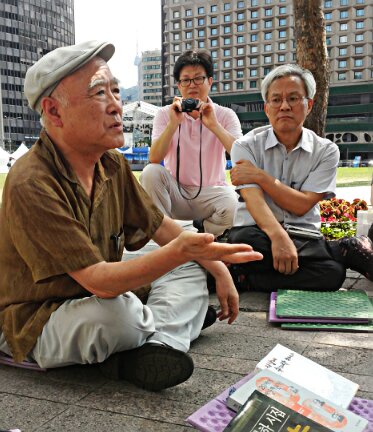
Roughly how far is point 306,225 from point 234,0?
312 feet

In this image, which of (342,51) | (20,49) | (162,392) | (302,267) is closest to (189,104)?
(302,267)

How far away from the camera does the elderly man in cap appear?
6.63 ft

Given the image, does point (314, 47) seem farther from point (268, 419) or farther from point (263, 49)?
point (263, 49)

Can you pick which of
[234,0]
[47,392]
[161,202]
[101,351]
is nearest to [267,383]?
[101,351]

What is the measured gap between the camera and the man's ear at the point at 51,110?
7.13 ft

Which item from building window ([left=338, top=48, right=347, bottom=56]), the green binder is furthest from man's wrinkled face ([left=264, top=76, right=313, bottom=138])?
building window ([left=338, top=48, right=347, bottom=56])

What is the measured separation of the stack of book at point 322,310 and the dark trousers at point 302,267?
0.32 feet

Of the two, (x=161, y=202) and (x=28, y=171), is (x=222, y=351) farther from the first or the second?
(x=161, y=202)

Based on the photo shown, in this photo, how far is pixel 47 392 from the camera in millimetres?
2191

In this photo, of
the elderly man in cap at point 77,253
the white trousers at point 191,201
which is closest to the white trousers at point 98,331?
the elderly man in cap at point 77,253

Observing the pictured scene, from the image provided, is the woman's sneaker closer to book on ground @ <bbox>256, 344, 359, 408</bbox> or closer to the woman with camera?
the woman with camera

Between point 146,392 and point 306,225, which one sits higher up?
point 306,225

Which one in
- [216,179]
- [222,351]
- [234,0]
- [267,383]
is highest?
[234,0]

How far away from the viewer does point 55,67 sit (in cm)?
211
